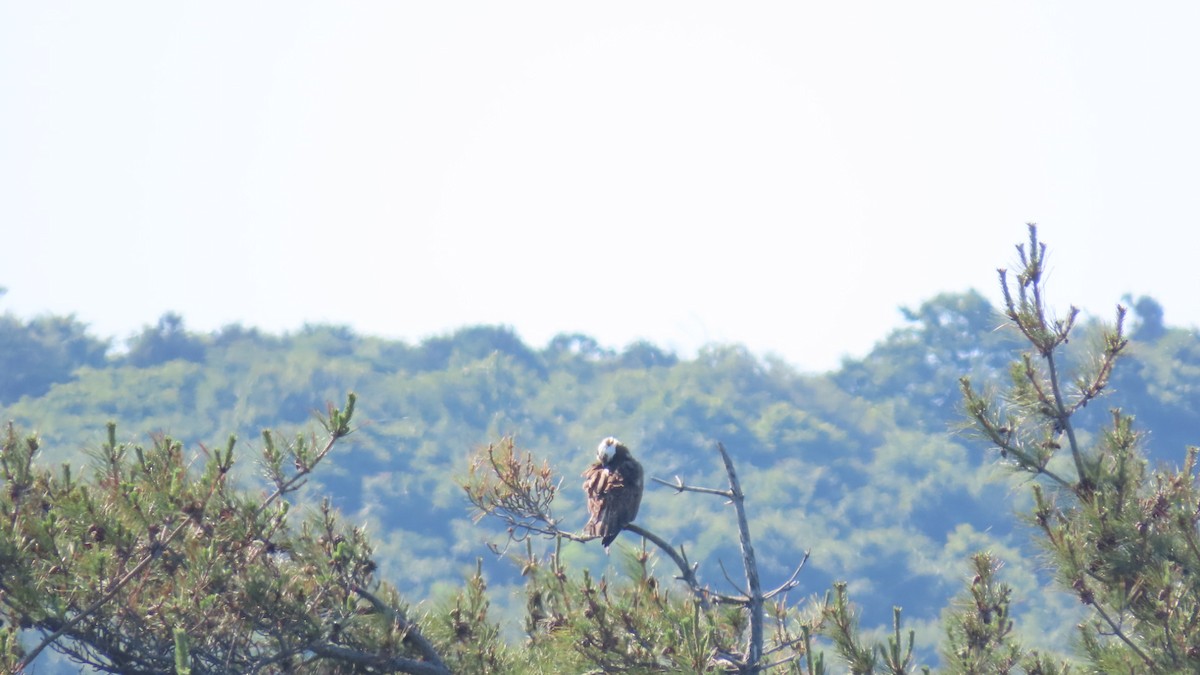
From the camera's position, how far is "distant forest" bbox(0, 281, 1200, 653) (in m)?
42.9

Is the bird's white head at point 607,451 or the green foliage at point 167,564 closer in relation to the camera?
the green foliage at point 167,564

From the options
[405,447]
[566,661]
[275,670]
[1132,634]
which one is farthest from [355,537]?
[405,447]

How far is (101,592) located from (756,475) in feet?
151

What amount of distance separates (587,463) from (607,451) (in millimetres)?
43107

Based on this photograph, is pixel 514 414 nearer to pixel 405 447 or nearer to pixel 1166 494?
pixel 405 447

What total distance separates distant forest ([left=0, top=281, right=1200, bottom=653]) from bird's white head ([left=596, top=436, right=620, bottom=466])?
29.7m

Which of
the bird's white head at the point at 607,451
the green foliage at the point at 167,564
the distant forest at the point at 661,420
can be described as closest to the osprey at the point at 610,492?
the bird's white head at the point at 607,451

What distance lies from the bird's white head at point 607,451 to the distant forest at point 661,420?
97.3 feet

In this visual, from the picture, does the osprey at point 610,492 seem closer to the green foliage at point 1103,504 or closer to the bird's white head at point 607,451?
the bird's white head at point 607,451

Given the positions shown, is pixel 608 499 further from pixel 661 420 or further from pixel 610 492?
pixel 661 420

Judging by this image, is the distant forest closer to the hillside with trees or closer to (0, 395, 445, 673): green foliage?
the hillside with trees

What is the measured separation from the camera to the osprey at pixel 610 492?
6402 mm

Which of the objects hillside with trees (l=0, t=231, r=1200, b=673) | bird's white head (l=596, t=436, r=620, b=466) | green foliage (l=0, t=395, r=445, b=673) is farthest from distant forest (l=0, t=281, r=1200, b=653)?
green foliage (l=0, t=395, r=445, b=673)

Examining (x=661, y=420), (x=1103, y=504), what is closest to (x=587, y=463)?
(x=661, y=420)
